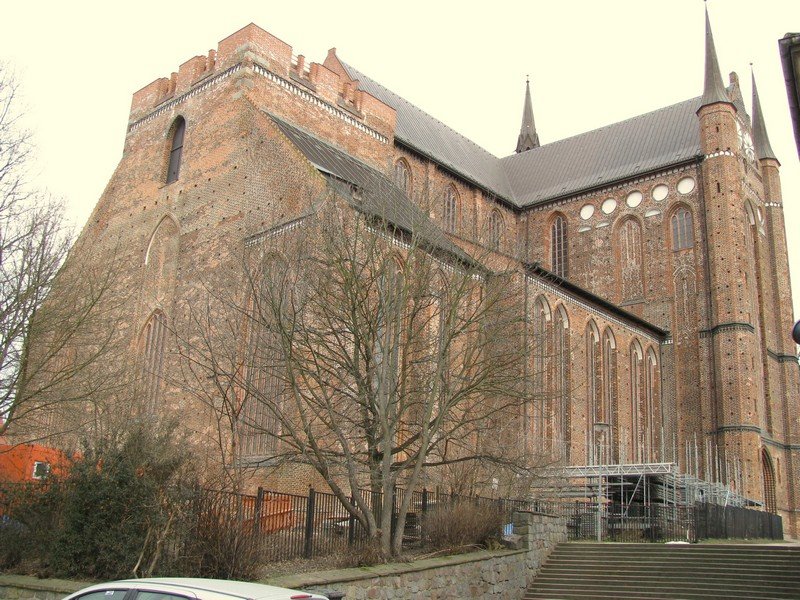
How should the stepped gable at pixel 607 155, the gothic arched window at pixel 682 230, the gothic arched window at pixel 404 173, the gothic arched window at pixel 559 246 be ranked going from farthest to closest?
the gothic arched window at pixel 559 246 < the stepped gable at pixel 607 155 < the gothic arched window at pixel 682 230 < the gothic arched window at pixel 404 173

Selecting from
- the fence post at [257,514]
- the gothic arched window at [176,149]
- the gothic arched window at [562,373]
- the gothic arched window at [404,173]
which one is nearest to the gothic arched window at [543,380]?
the gothic arched window at [562,373]

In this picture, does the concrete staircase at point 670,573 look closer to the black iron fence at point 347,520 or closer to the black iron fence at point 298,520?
the black iron fence at point 347,520

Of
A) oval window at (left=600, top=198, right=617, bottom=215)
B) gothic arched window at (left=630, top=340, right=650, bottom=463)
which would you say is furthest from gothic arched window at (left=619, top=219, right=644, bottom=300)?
gothic arched window at (left=630, top=340, right=650, bottom=463)

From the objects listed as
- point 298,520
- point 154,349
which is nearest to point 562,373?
point 154,349

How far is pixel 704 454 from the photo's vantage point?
36.5m

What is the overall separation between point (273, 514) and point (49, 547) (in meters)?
3.35

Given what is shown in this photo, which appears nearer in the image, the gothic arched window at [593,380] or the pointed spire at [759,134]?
the gothic arched window at [593,380]

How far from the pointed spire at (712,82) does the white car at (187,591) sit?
37574mm

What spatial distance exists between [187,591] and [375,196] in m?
11.5

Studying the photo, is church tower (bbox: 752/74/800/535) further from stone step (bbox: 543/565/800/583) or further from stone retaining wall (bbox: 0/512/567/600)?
stone retaining wall (bbox: 0/512/567/600)

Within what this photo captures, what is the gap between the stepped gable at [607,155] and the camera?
135 feet

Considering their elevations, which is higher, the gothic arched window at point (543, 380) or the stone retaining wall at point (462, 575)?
the gothic arched window at point (543, 380)

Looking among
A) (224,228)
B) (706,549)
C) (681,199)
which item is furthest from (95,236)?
(681,199)

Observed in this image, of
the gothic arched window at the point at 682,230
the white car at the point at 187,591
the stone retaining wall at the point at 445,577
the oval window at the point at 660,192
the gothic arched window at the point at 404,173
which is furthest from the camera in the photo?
the oval window at the point at 660,192
